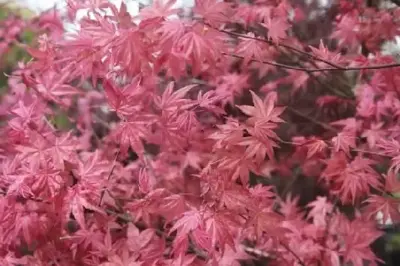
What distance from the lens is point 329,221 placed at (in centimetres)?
238

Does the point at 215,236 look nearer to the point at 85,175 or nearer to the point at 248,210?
the point at 248,210

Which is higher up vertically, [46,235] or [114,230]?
[46,235]

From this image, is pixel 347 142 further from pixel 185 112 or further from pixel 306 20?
pixel 306 20

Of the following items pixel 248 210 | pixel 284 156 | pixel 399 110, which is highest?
pixel 248 210

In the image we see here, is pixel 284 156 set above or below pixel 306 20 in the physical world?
below

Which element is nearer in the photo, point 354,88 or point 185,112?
point 185,112

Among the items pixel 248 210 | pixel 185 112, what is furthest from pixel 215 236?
pixel 185 112

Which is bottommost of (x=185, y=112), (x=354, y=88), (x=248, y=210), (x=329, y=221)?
(x=329, y=221)

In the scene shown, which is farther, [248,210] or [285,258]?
[285,258]

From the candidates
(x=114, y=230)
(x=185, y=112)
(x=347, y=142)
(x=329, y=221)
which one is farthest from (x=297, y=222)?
(x=185, y=112)

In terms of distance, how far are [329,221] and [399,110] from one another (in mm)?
594

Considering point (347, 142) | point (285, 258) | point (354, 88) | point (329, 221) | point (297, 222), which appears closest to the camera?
point (347, 142)

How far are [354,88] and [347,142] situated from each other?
1.06 metres

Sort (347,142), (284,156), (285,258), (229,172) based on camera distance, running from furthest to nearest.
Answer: (284,156), (285,258), (347,142), (229,172)
